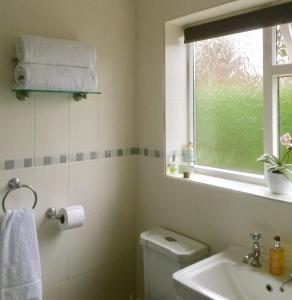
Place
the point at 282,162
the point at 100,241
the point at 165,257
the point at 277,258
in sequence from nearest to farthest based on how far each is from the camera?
1. the point at 277,258
2. the point at 282,162
3. the point at 165,257
4. the point at 100,241

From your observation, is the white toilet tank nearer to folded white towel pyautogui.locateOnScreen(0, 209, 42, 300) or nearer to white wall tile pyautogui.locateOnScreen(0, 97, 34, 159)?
folded white towel pyautogui.locateOnScreen(0, 209, 42, 300)

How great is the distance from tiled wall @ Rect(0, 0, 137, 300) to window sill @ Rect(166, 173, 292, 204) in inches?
16.9

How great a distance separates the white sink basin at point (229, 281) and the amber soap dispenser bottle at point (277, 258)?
3 cm

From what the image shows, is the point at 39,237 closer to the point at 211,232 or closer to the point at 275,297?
the point at 211,232

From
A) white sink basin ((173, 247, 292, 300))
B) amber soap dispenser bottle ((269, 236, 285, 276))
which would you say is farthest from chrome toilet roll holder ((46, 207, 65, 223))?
amber soap dispenser bottle ((269, 236, 285, 276))

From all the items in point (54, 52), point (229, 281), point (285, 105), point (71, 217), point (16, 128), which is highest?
point (54, 52)

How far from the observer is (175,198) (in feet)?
6.39

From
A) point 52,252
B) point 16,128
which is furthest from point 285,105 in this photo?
point 52,252

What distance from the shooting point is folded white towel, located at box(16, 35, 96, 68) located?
1.55 metres

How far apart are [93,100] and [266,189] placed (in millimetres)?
1077

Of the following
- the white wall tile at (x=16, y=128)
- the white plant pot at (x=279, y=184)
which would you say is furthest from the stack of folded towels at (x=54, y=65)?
the white plant pot at (x=279, y=184)

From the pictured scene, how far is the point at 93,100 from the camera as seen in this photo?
76.4 inches

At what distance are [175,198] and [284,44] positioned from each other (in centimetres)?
101

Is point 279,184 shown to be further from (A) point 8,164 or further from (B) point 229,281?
(A) point 8,164
